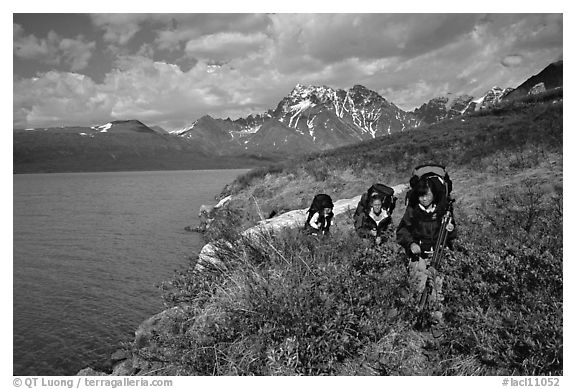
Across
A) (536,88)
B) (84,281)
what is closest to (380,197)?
(84,281)

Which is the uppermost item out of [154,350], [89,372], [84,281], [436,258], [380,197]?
[380,197]

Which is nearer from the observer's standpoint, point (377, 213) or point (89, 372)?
point (377, 213)

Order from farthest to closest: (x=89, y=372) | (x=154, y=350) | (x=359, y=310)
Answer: (x=89, y=372) → (x=154, y=350) → (x=359, y=310)

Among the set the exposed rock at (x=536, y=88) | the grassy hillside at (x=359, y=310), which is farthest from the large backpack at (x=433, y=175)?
the exposed rock at (x=536, y=88)

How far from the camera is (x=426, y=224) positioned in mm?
5586

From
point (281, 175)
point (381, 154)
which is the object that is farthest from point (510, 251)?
point (281, 175)

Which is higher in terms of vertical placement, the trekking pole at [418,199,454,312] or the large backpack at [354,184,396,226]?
the large backpack at [354,184,396,226]

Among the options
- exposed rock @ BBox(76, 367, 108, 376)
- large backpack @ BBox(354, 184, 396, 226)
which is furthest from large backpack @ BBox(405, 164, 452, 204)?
exposed rock @ BBox(76, 367, 108, 376)

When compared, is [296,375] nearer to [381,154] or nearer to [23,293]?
[23,293]

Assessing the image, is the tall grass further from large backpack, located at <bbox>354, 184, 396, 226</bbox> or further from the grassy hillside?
large backpack, located at <bbox>354, 184, 396, 226</bbox>

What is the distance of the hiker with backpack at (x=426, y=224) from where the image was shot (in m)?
5.29

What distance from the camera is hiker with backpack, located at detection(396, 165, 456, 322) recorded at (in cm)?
529

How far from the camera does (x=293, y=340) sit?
441cm

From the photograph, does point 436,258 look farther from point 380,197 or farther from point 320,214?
point 320,214
